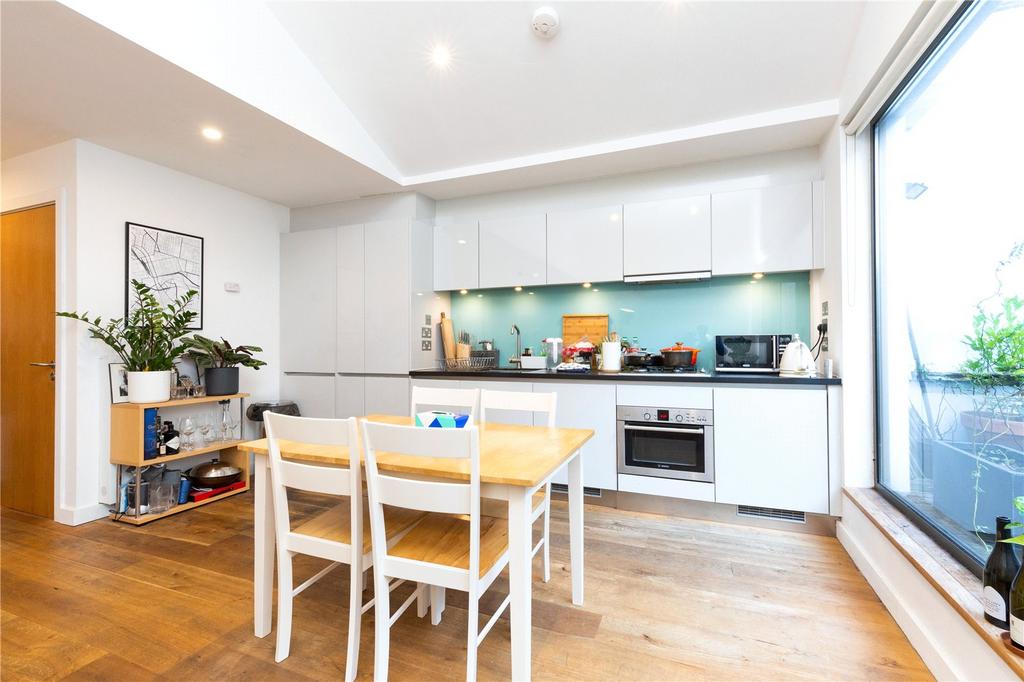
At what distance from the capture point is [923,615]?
5.48 feet

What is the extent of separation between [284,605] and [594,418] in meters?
2.15

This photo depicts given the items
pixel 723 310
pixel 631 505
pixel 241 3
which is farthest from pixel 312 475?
pixel 723 310

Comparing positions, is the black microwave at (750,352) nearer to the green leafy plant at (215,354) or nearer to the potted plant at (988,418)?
the potted plant at (988,418)

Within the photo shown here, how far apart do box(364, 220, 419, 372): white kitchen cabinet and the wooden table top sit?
2.03 meters

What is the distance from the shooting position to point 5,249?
11.2ft

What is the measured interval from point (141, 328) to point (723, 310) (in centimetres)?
410

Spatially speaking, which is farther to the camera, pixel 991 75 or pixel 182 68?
pixel 182 68

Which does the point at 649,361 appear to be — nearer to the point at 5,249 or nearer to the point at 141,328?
the point at 141,328

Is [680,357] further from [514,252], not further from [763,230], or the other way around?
[514,252]

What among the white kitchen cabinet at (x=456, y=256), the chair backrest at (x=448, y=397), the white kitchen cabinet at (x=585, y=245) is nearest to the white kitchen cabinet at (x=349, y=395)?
the white kitchen cabinet at (x=456, y=256)

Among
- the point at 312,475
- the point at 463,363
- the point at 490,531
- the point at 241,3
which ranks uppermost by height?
the point at 241,3

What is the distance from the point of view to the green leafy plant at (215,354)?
11.2 feet

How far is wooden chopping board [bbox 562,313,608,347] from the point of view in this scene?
382 cm

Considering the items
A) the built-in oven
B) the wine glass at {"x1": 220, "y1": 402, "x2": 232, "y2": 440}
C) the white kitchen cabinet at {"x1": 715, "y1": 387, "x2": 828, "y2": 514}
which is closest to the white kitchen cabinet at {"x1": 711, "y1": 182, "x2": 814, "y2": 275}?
the white kitchen cabinet at {"x1": 715, "y1": 387, "x2": 828, "y2": 514}
